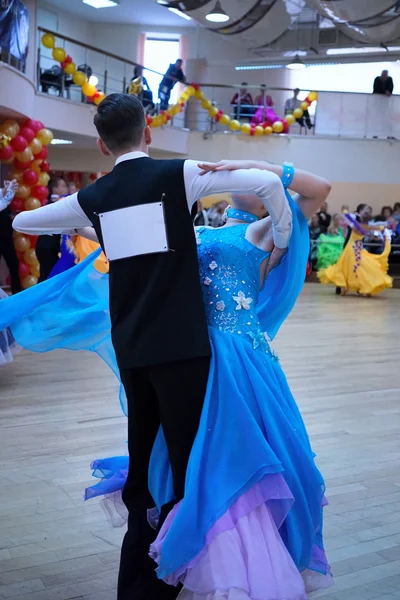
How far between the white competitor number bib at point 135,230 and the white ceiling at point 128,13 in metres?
14.4

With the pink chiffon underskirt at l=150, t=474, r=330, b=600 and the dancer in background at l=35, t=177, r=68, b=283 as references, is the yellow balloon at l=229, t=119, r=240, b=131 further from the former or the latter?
the pink chiffon underskirt at l=150, t=474, r=330, b=600

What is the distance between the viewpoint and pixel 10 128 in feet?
26.8

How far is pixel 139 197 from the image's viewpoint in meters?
1.60

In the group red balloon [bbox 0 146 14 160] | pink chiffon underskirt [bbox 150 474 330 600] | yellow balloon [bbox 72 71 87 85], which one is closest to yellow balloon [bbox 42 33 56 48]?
yellow balloon [bbox 72 71 87 85]

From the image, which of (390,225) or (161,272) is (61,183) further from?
(390,225)

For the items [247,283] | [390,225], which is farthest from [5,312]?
[390,225]

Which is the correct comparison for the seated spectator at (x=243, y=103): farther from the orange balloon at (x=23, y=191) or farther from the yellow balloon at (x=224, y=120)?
the orange balloon at (x=23, y=191)

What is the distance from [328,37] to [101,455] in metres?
13.8

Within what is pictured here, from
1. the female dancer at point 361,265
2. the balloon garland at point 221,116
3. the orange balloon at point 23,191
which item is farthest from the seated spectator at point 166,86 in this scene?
the orange balloon at point 23,191

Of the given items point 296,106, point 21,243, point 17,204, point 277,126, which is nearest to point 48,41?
point 17,204

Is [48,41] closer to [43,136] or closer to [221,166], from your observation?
[43,136]

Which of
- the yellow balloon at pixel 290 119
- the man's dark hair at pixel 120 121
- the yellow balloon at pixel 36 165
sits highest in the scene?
the yellow balloon at pixel 290 119

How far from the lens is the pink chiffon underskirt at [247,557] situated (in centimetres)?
159

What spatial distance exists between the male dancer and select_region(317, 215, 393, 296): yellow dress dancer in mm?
8926
